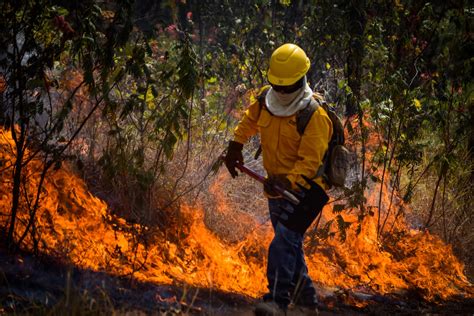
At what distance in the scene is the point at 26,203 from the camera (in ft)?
18.0

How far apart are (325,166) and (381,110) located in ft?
7.71

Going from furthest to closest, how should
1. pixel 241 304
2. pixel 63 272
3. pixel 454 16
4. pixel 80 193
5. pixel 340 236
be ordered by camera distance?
pixel 340 236 < pixel 454 16 < pixel 80 193 < pixel 241 304 < pixel 63 272

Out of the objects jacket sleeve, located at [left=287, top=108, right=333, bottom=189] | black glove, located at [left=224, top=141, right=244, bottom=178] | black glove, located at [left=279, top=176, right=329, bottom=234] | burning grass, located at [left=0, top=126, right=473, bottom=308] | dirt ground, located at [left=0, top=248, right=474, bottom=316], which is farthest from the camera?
black glove, located at [left=224, top=141, right=244, bottom=178]

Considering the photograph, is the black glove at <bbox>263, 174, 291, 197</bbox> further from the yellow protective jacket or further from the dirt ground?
the dirt ground

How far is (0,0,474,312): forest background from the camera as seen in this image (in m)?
4.97

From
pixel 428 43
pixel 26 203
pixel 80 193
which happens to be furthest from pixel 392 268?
pixel 26 203

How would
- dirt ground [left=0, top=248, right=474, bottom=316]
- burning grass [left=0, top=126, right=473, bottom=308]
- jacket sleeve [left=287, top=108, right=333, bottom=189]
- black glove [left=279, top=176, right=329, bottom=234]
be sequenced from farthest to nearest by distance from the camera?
burning grass [left=0, top=126, right=473, bottom=308] < black glove [left=279, top=176, right=329, bottom=234] < jacket sleeve [left=287, top=108, right=333, bottom=189] < dirt ground [left=0, top=248, right=474, bottom=316]

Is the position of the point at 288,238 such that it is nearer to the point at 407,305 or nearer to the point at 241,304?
the point at 241,304

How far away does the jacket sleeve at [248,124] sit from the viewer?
5.47m

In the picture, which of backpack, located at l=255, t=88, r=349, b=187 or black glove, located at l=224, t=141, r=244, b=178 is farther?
black glove, located at l=224, t=141, r=244, b=178

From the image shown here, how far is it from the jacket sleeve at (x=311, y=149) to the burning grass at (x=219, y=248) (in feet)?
3.12

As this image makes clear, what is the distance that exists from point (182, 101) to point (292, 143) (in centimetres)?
101

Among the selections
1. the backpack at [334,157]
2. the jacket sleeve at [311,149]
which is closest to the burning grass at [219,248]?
the jacket sleeve at [311,149]

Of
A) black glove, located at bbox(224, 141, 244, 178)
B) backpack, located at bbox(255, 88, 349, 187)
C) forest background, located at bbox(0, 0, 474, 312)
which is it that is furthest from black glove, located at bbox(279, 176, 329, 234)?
forest background, located at bbox(0, 0, 474, 312)
